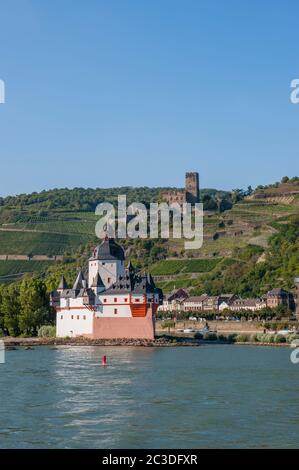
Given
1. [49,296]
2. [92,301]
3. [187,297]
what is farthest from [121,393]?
[187,297]

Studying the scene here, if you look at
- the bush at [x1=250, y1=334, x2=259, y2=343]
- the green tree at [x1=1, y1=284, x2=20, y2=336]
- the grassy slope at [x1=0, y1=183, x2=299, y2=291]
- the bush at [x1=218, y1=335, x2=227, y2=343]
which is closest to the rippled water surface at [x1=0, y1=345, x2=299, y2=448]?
the bush at [x1=250, y1=334, x2=259, y2=343]

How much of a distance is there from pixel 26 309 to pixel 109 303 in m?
A: 11.8

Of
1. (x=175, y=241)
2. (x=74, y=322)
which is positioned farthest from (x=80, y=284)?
(x=175, y=241)

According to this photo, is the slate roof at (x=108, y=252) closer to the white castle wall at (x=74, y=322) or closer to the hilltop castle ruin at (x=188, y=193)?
the white castle wall at (x=74, y=322)

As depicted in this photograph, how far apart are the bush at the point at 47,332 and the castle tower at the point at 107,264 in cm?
533

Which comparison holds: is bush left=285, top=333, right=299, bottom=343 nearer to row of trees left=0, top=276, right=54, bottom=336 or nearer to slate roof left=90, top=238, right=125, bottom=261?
slate roof left=90, top=238, right=125, bottom=261

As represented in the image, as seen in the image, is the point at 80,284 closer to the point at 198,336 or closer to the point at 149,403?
the point at 198,336

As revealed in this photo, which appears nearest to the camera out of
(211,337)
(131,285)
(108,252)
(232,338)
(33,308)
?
(131,285)

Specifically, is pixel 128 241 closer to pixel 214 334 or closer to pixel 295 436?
pixel 214 334

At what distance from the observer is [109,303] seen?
216 ft

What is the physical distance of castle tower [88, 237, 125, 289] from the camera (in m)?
68.9

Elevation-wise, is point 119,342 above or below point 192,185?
below
